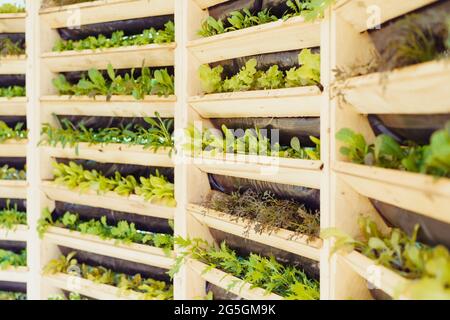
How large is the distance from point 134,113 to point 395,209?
2192mm

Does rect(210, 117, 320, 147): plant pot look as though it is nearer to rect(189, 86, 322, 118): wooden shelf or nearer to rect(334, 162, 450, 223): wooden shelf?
rect(189, 86, 322, 118): wooden shelf

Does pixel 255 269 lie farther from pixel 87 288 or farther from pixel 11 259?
pixel 11 259

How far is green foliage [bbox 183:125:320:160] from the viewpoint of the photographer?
269 cm

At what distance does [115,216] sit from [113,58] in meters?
1.27

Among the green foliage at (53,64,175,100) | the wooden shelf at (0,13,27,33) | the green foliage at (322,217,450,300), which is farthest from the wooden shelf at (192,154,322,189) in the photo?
the wooden shelf at (0,13,27,33)

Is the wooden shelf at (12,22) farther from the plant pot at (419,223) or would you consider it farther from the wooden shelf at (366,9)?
the plant pot at (419,223)

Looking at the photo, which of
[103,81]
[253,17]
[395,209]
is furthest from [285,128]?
[103,81]

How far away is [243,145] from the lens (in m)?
2.96

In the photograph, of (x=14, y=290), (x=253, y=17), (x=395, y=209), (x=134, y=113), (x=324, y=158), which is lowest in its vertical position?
(x=14, y=290)

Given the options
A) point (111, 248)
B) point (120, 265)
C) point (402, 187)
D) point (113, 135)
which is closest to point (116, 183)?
point (113, 135)

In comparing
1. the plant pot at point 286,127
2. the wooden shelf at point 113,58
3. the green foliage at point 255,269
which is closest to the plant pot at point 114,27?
the wooden shelf at point 113,58

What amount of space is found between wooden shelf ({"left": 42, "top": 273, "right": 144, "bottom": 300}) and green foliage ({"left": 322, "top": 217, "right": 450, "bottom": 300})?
1.94m

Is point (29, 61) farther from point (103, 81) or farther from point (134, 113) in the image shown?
point (134, 113)

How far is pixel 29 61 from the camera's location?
13.7ft
